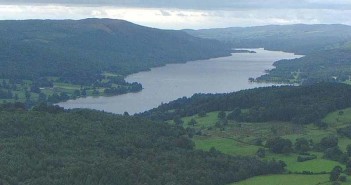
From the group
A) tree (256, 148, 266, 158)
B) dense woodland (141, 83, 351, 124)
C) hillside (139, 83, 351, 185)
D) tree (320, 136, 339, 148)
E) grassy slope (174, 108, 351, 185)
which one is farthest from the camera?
dense woodland (141, 83, 351, 124)

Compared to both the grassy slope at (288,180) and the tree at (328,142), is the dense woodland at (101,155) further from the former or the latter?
the tree at (328,142)

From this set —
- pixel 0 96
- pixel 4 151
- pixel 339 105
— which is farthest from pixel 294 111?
pixel 0 96

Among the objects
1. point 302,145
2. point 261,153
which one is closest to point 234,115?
point 302,145

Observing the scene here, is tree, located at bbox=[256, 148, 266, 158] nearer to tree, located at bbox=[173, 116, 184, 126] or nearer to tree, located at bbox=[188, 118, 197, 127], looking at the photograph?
tree, located at bbox=[188, 118, 197, 127]

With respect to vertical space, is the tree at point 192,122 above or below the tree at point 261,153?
below

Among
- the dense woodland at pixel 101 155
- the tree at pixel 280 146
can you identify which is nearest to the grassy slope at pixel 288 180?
the dense woodland at pixel 101 155

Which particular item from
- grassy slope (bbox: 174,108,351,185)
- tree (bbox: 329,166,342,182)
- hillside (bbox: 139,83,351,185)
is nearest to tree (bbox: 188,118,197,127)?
hillside (bbox: 139,83,351,185)

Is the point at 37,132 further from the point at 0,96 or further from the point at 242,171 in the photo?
the point at 0,96

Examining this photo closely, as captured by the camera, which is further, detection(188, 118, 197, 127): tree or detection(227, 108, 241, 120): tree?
detection(227, 108, 241, 120): tree

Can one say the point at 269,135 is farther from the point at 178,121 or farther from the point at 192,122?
the point at 178,121
